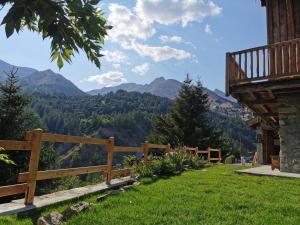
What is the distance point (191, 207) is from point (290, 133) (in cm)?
697

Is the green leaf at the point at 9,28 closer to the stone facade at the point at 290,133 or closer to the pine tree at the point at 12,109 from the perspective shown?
the stone facade at the point at 290,133

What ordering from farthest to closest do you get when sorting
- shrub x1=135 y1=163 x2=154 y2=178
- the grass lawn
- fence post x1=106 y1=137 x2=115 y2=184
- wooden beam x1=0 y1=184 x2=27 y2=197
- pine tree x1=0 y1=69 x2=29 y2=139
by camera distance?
pine tree x1=0 y1=69 x2=29 y2=139 → shrub x1=135 y1=163 x2=154 y2=178 → fence post x1=106 y1=137 x2=115 y2=184 → the grass lawn → wooden beam x1=0 y1=184 x2=27 y2=197

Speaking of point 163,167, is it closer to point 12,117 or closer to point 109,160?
point 109,160

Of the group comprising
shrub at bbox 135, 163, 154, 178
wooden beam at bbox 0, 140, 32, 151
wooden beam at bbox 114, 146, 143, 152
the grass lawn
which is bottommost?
the grass lawn

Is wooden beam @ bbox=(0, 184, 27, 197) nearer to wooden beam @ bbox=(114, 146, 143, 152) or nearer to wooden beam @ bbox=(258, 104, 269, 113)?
wooden beam @ bbox=(114, 146, 143, 152)

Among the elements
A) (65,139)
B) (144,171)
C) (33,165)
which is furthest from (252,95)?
(33,165)

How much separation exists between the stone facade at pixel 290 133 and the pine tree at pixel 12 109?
12192mm

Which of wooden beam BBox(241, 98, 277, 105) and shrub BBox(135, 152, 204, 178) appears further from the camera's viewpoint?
wooden beam BBox(241, 98, 277, 105)

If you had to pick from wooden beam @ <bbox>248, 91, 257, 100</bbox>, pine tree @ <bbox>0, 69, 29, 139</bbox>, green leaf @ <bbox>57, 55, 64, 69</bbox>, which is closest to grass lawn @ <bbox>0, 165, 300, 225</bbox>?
green leaf @ <bbox>57, 55, 64, 69</bbox>

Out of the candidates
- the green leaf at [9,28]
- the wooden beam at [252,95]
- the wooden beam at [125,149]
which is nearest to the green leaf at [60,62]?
the green leaf at [9,28]

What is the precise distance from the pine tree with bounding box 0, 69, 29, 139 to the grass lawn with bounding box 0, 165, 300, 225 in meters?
11.0

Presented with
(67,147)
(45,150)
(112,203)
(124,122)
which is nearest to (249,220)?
(112,203)

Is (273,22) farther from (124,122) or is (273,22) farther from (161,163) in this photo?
(124,122)

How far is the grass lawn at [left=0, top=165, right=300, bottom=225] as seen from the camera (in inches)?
205
